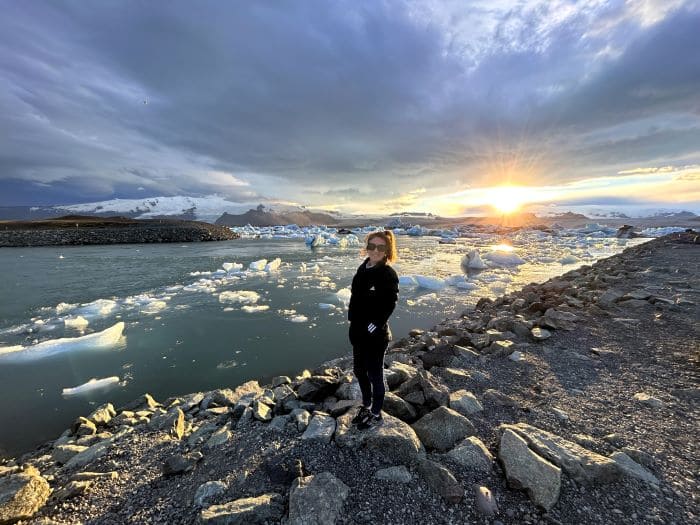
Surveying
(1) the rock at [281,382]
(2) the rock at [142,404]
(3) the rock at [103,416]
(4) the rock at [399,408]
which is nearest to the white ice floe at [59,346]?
(2) the rock at [142,404]

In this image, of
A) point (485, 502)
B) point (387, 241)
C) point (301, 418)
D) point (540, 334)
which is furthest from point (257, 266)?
point (485, 502)

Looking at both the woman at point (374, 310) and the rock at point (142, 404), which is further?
the rock at point (142, 404)

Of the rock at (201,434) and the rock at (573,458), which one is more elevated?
the rock at (573,458)

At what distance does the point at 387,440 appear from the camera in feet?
8.27

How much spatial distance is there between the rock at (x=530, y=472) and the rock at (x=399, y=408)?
777 millimetres

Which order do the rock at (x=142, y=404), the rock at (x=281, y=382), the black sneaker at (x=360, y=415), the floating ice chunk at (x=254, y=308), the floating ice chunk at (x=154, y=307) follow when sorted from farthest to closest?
the floating ice chunk at (x=254, y=308) → the floating ice chunk at (x=154, y=307) → the rock at (x=281, y=382) → the rock at (x=142, y=404) → the black sneaker at (x=360, y=415)

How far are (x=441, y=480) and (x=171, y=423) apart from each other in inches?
124

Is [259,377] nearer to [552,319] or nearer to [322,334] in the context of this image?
[322,334]

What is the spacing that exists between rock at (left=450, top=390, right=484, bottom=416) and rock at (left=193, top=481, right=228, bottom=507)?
85.4 inches

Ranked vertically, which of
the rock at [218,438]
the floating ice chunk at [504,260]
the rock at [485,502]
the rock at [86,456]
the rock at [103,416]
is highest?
the rock at [485,502]

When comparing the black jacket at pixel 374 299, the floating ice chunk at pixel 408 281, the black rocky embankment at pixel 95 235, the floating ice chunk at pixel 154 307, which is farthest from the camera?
the black rocky embankment at pixel 95 235

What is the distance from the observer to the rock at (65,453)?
3.23 meters

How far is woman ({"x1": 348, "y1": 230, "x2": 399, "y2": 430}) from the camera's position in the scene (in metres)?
2.62

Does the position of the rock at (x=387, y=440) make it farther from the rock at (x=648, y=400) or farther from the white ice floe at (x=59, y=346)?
the white ice floe at (x=59, y=346)
